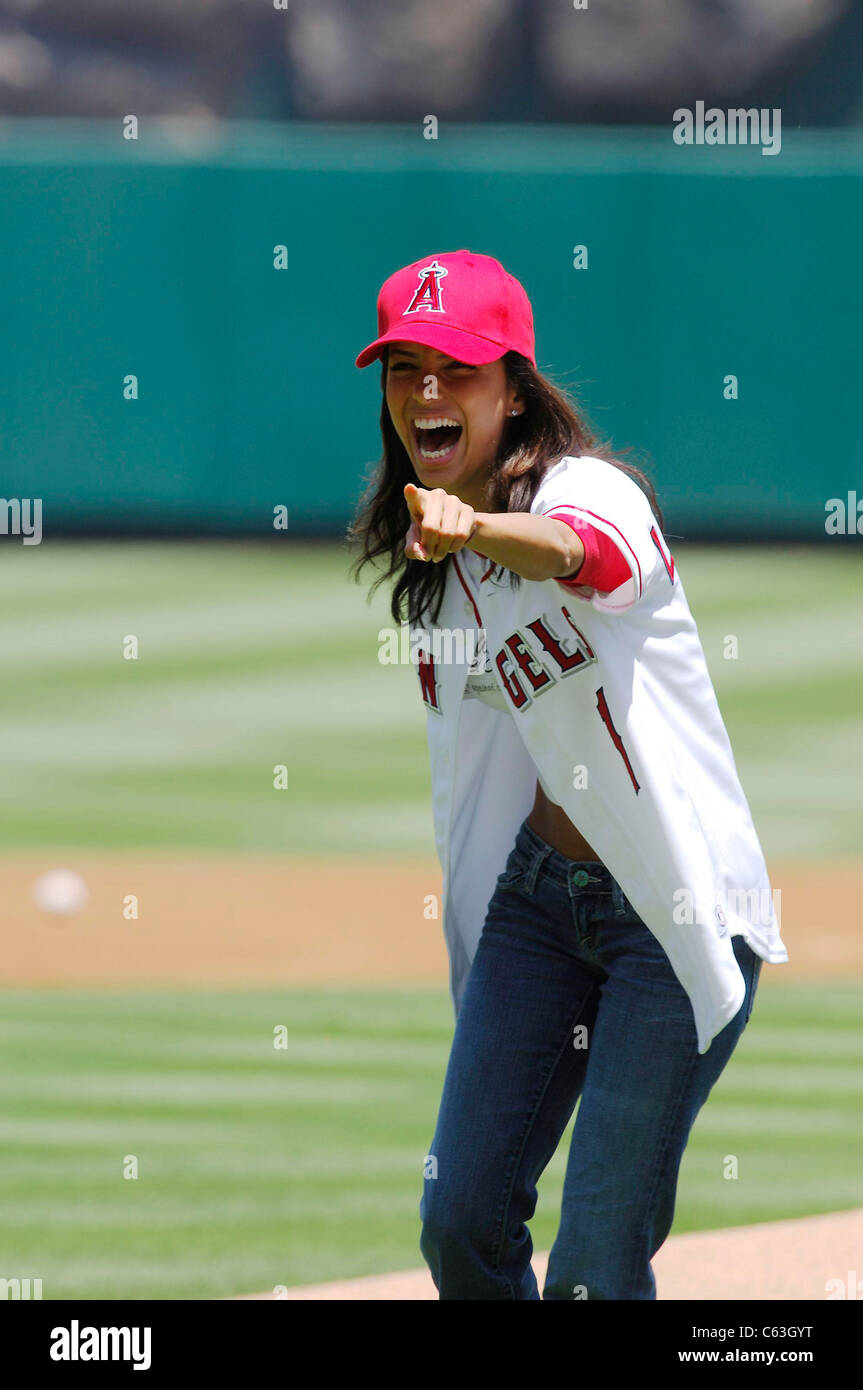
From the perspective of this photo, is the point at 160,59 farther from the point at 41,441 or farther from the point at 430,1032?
the point at 430,1032

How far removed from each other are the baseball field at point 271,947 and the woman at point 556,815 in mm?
1495

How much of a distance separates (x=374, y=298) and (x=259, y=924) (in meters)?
11.2

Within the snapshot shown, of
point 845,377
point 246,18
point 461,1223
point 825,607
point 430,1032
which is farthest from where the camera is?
→ point 246,18

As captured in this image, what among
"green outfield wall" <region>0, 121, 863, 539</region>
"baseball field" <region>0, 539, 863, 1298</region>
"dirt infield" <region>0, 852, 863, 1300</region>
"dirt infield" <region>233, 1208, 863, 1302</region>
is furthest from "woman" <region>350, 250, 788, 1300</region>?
"green outfield wall" <region>0, 121, 863, 539</region>

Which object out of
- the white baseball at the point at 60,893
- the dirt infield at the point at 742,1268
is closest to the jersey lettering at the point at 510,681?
the dirt infield at the point at 742,1268

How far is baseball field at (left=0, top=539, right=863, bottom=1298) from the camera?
5211mm

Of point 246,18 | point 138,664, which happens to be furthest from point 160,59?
point 138,664

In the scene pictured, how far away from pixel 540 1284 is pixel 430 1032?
97.9 inches

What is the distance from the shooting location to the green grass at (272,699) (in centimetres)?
1033

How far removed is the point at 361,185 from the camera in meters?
18.6

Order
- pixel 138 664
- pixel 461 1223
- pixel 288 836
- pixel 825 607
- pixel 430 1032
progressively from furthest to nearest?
pixel 825 607, pixel 138 664, pixel 288 836, pixel 430 1032, pixel 461 1223

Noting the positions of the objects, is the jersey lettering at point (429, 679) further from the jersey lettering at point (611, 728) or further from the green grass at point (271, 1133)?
the green grass at point (271, 1133)

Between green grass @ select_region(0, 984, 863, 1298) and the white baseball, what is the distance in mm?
1157

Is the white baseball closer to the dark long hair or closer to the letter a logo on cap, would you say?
the dark long hair
